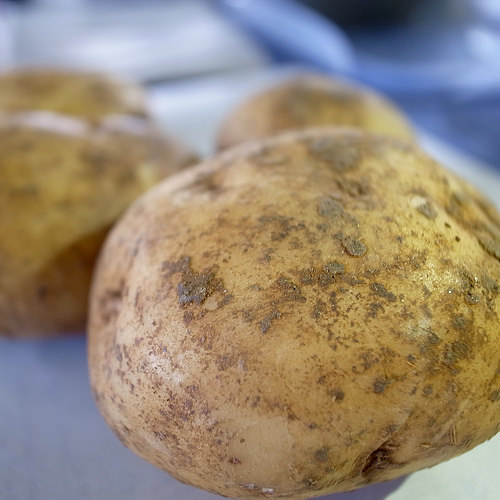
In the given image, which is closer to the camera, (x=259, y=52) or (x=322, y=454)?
(x=322, y=454)

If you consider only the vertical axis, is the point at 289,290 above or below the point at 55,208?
above

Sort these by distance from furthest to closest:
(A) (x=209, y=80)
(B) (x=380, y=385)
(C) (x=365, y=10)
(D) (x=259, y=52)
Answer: (C) (x=365, y=10) → (D) (x=259, y=52) → (A) (x=209, y=80) → (B) (x=380, y=385)

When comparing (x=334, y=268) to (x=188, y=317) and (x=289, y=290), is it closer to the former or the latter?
(x=289, y=290)

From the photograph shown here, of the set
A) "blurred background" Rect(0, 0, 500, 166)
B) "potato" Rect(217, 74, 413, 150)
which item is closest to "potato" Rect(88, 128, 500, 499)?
"potato" Rect(217, 74, 413, 150)

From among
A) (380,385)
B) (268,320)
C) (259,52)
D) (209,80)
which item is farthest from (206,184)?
(259,52)

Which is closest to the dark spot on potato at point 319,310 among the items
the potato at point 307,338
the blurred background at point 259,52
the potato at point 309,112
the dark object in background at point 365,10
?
the potato at point 307,338

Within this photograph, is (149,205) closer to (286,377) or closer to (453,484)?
(286,377)
